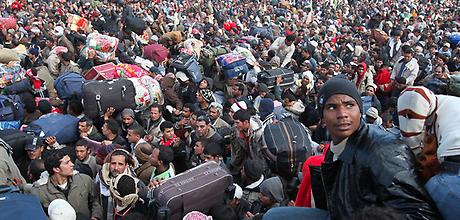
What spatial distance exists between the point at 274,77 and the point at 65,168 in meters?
3.94

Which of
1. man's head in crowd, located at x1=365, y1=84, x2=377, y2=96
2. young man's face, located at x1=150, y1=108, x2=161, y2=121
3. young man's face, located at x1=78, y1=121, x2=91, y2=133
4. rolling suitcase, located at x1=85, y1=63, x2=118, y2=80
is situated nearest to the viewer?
young man's face, located at x1=78, y1=121, x2=91, y2=133

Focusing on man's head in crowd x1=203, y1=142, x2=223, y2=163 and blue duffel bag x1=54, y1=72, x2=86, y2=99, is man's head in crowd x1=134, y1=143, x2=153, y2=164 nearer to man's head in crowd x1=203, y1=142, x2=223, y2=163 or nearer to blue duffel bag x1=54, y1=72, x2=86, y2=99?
man's head in crowd x1=203, y1=142, x2=223, y2=163

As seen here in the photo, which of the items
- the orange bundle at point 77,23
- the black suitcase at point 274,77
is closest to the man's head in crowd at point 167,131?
the black suitcase at point 274,77

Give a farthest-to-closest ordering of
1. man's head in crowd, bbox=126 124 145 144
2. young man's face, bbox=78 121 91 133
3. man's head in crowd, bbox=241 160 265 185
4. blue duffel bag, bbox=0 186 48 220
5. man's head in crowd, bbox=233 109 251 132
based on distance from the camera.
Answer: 1. young man's face, bbox=78 121 91 133
2. man's head in crowd, bbox=126 124 145 144
3. man's head in crowd, bbox=233 109 251 132
4. man's head in crowd, bbox=241 160 265 185
5. blue duffel bag, bbox=0 186 48 220

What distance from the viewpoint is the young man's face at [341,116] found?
209cm

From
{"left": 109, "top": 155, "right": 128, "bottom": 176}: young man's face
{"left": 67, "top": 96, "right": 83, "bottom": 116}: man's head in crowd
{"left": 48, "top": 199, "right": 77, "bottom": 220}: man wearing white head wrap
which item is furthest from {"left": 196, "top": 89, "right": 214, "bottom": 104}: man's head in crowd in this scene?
{"left": 48, "top": 199, "right": 77, "bottom": 220}: man wearing white head wrap

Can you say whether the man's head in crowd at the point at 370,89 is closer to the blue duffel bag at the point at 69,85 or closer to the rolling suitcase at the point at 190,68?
the rolling suitcase at the point at 190,68

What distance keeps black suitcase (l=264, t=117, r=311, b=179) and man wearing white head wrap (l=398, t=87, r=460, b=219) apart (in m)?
2.10

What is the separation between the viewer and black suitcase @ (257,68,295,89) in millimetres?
7383

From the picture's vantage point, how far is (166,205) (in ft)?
12.2

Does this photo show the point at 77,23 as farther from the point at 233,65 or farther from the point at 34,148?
the point at 34,148

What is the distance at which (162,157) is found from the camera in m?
4.48

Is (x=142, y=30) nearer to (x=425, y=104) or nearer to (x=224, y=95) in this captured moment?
(x=224, y=95)

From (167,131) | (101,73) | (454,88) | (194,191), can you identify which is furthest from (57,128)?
(454,88)
